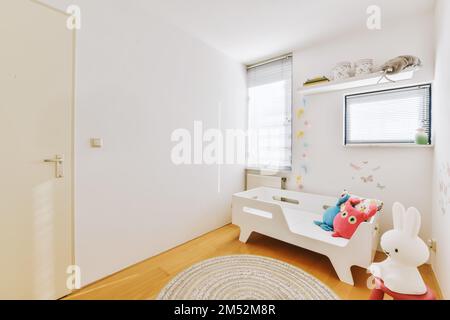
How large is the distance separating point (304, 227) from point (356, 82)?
164 centimetres

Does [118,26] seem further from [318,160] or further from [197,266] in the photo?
[318,160]

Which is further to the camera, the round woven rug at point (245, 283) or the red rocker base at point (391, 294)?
the round woven rug at point (245, 283)

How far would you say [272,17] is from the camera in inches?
82.6

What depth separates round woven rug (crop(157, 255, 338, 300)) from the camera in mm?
1557

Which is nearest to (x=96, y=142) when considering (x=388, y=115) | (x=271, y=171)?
(x=271, y=171)

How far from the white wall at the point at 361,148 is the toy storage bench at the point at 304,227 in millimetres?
251

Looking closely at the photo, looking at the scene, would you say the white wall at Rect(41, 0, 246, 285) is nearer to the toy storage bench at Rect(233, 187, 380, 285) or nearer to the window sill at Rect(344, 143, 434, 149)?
the toy storage bench at Rect(233, 187, 380, 285)

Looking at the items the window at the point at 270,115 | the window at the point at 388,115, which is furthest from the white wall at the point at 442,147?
the window at the point at 270,115

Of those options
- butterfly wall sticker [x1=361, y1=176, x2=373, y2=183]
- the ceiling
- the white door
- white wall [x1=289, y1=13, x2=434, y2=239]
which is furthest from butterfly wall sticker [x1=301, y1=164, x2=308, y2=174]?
the white door

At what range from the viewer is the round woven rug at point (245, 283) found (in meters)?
1.56

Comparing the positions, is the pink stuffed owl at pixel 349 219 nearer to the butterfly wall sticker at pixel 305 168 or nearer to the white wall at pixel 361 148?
the white wall at pixel 361 148

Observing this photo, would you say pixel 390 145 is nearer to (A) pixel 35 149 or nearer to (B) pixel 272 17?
(B) pixel 272 17

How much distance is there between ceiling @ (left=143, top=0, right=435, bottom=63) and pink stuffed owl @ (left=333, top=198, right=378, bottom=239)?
1.86m

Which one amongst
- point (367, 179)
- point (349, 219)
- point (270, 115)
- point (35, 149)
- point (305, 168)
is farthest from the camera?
point (270, 115)
